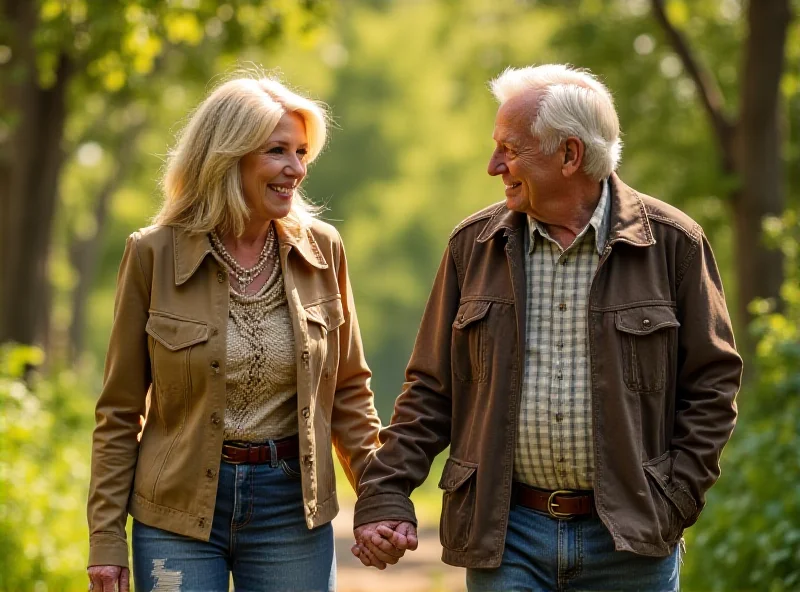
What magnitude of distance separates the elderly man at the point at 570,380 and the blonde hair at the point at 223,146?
78cm

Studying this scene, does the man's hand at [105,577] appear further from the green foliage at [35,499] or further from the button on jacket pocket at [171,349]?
the green foliage at [35,499]

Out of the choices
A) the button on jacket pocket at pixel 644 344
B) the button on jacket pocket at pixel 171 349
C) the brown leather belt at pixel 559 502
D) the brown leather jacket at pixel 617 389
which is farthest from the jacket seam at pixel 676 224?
the button on jacket pocket at pixel 171 349

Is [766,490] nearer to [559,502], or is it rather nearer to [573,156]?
[559,502]

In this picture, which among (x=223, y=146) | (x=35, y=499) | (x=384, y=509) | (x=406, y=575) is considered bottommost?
(x=406, y=575)

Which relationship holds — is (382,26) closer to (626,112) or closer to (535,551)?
(626,112)

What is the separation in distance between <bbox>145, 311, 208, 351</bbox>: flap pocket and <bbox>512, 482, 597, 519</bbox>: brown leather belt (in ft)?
3.99

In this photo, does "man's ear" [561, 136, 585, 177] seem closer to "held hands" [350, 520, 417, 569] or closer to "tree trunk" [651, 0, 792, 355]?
"held hands" [350, 520, 417, 569]

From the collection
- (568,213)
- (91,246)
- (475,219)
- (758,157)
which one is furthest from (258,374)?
(91,246)

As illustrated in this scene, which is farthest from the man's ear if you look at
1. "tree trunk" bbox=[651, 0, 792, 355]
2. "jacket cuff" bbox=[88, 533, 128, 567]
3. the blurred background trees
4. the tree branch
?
the tree branch

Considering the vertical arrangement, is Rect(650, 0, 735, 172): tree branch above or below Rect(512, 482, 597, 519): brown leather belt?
above

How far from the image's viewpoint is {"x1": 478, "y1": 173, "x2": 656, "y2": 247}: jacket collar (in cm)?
449

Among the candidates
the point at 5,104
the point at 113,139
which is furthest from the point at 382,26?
the point at 5,104

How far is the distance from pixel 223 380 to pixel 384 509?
0.71 meters

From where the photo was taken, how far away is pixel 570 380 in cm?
445
